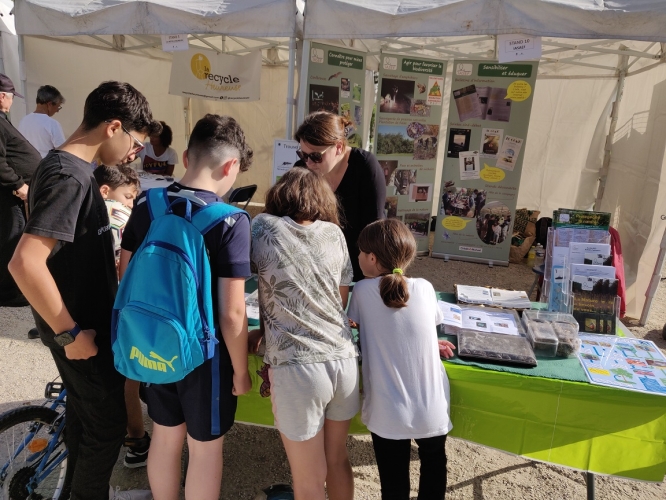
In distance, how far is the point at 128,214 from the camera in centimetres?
205

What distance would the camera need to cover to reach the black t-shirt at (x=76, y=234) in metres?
1.29

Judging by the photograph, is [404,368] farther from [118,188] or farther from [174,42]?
[174,42]

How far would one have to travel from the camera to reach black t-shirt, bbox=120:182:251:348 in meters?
1.31

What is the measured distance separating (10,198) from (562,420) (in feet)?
10.8

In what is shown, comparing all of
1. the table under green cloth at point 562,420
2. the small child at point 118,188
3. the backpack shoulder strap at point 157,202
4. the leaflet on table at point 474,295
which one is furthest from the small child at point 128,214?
the leaflet on table at point 474,295

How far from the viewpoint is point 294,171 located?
4.99 feet

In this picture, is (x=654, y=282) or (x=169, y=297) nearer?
(x=169, y=297)

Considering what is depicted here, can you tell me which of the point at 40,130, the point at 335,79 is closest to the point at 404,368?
the point at 335,79

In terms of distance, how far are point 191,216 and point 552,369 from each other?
1.38 metres

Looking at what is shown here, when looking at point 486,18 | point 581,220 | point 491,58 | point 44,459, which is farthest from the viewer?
point 491,58

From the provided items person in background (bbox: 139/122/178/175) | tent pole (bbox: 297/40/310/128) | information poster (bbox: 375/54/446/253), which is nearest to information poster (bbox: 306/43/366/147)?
information poster (bbox: 375/54/446/253)

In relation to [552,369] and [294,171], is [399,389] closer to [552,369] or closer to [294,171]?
[552,369]

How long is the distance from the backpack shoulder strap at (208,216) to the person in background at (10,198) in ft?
7.22

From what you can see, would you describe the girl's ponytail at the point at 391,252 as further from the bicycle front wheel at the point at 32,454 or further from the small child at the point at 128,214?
the bicycle front wheel at the point at 32,454
